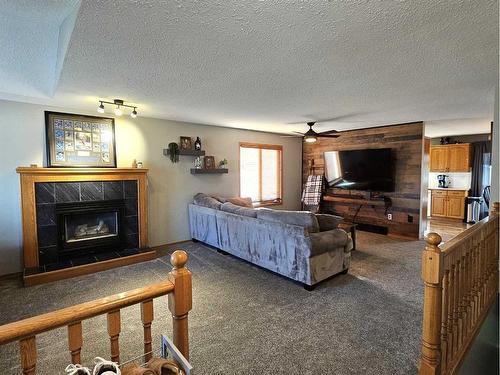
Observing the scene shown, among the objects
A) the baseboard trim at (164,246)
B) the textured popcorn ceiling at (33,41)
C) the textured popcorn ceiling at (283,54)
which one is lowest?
the baseboard trim at (164,246)

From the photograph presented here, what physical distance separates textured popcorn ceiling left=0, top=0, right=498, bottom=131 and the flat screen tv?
1.89 m

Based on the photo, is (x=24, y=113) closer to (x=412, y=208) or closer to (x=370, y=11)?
(x=370, y=11)

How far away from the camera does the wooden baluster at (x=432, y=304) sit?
152 cm

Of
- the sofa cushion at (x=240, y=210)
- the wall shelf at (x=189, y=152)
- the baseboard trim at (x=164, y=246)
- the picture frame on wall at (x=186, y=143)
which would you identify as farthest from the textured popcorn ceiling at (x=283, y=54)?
the baseboard trim at (x=164, y=246)

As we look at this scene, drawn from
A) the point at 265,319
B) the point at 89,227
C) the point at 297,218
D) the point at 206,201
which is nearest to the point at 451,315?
the point at 265,319

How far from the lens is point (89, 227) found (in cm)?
425

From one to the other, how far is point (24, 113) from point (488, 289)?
593 cm

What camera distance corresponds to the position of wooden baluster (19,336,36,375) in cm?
93

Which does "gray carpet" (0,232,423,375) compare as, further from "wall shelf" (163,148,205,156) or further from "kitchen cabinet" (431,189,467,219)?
"kitchen cabinet" (431,189,467,219)

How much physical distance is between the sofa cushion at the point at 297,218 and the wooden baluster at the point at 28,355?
2.64 m

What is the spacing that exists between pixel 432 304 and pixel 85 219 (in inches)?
176

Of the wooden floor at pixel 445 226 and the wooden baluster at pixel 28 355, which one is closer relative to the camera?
the wooden baluster at pixel 28 355

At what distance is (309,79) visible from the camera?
8.91ft

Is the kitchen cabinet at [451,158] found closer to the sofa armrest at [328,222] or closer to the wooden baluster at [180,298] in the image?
the sofa armrest at [328,222]
